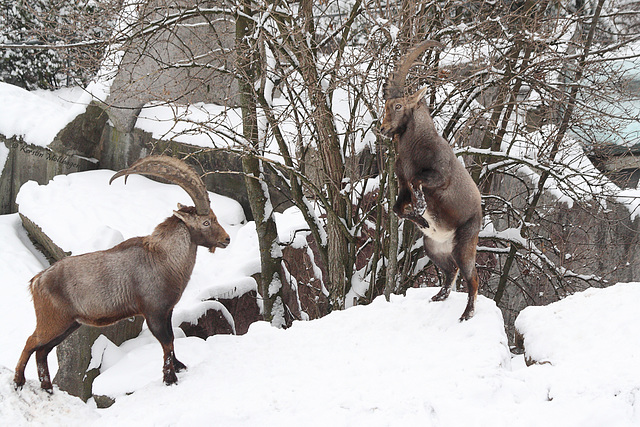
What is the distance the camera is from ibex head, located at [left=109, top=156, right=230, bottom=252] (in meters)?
4.67

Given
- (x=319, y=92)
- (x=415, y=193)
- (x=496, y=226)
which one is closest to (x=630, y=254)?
(x=496, y=226)

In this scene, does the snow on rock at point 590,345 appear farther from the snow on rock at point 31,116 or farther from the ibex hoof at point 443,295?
the snow on rock at point 31,116

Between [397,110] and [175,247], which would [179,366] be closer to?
[175,247]

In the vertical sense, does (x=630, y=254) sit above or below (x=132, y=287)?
below

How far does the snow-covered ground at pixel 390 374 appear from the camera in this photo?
3.69 meters

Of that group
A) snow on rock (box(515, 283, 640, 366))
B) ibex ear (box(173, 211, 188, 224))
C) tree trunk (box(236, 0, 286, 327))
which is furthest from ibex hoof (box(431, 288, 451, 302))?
tree trunk (box(236, 0, 286, 327))

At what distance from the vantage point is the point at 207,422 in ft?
12.7

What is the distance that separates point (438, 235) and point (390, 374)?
1206mm

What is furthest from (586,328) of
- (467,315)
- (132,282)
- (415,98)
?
(132,282)

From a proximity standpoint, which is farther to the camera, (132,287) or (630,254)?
Result: (630,254)

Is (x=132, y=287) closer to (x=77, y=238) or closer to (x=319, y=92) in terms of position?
(x=319, y=92)

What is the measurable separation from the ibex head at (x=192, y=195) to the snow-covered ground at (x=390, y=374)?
1.03 m

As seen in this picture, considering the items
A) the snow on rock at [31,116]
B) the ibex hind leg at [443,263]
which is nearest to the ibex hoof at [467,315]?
the ibex hind leg at [443,263]

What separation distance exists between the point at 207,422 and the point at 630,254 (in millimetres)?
8512
